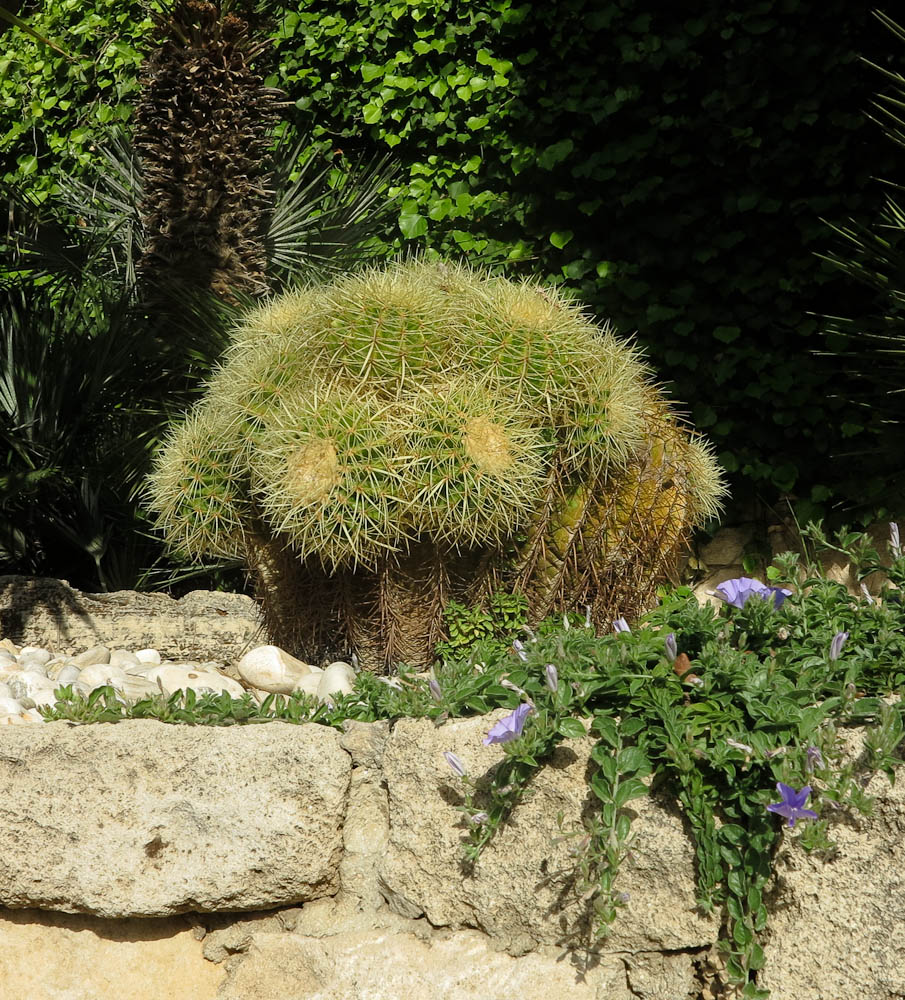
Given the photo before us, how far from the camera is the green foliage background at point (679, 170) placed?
372 centimetres

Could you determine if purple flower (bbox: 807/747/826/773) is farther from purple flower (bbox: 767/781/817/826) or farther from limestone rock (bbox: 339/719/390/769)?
limestone rock (bbox: 339/719/390/769)

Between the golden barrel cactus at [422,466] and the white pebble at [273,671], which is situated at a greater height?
the golden barrel cactus at [422,466]

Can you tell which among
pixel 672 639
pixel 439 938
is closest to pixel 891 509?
pixel 672 639

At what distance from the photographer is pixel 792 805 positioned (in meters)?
1.47

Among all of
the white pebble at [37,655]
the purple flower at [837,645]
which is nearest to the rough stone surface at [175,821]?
the purple flower at [837,645]

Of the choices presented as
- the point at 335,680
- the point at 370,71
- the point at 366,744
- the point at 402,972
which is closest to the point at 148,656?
the point at 335,680

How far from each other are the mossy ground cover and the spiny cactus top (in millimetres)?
550

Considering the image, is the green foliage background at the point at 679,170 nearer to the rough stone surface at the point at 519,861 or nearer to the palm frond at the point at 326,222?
the palm frond at the point at 326,222

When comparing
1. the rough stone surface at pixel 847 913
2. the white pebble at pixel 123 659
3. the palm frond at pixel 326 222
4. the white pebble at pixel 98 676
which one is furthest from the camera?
the palm frond at pixel 326 222

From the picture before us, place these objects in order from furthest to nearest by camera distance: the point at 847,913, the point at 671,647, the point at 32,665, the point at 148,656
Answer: the point at 148,656 → the point at 32,665 → the point at 671,647 → the point at 847,913

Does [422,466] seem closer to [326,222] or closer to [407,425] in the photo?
[407,425]

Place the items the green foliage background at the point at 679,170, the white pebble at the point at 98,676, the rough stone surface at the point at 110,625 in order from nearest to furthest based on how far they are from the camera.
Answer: the white pebble at the point at 98,676, the rough stone surface at the point at 110,625, the green foliage background at the point at 679,170

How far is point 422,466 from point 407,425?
11cm

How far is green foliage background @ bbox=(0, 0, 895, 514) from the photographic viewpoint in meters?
3.72
